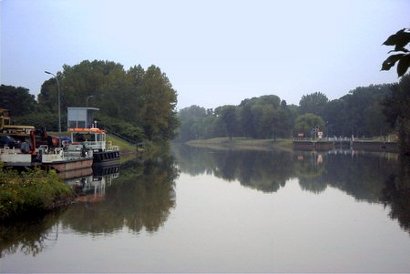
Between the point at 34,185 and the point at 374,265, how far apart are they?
41.1ft

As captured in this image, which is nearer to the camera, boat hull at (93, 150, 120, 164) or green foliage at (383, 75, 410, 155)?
boat hull at (93, 150, 120, 164)

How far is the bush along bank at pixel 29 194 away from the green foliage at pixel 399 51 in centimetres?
1502

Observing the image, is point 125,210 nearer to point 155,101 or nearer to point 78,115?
point 78,115

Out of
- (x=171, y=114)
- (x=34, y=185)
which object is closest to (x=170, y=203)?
(x=34, y=185)

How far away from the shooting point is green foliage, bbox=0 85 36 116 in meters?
77.9

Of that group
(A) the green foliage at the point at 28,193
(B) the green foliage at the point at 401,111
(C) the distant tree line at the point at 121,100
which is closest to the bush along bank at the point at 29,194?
(A) the green foliage at the point at 28,193

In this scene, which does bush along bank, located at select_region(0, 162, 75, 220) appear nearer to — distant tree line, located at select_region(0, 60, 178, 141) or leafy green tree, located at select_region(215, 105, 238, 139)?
distant tree line, located at select_region(0, 60, 178, 141)

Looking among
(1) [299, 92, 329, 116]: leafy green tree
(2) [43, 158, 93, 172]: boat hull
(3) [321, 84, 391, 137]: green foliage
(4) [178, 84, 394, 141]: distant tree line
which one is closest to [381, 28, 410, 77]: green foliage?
(2) [43, 158, 93, 172]: boat hull

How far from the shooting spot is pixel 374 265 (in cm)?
1259

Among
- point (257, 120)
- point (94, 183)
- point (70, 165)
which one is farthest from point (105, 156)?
point (257, 120)

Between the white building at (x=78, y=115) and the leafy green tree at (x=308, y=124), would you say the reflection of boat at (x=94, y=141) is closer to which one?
the white building at (x=78, y=115)

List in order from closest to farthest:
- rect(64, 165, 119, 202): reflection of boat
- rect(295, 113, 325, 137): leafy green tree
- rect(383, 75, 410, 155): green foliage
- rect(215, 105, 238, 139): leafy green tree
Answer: rect(64, 165, 119, 202): reflection of boat → rect(383, 75, 410, 155): green foliage → rect(295, 113, 325, 137): leafy green tree → rect(215, 105, 238, 139): leafy green tree

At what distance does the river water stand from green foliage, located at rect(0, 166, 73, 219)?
0.60 meters

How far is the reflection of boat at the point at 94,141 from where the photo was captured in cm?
4411
